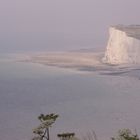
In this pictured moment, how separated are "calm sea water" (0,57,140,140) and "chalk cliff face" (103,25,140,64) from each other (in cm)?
684

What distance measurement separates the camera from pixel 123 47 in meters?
44.6

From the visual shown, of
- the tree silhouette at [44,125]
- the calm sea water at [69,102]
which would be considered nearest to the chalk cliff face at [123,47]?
the calm sea water at [69,102]

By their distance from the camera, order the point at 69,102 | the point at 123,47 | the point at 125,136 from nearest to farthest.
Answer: the point at 125,136, the point at 69,102, the point at 123,47

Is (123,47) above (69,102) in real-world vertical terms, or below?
above

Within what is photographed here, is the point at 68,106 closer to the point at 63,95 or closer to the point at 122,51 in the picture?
the point at 63,95

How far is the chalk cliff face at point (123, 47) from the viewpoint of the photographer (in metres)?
43.4

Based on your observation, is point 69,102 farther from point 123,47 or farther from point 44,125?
point 123,47

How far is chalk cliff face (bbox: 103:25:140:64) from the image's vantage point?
43.4 m

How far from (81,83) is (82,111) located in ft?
37.5

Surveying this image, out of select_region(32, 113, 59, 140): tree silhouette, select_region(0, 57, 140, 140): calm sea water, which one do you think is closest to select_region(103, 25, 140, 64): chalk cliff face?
select_region(0, 57, 140, 140): calm sea water

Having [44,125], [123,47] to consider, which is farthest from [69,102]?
[123,47]

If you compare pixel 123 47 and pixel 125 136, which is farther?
pixel 123 47

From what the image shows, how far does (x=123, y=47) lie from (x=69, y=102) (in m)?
22.4

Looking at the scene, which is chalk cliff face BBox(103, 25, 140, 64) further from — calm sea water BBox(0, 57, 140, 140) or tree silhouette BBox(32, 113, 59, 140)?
tree silhouette BBox(32, 113, 59, 140)
